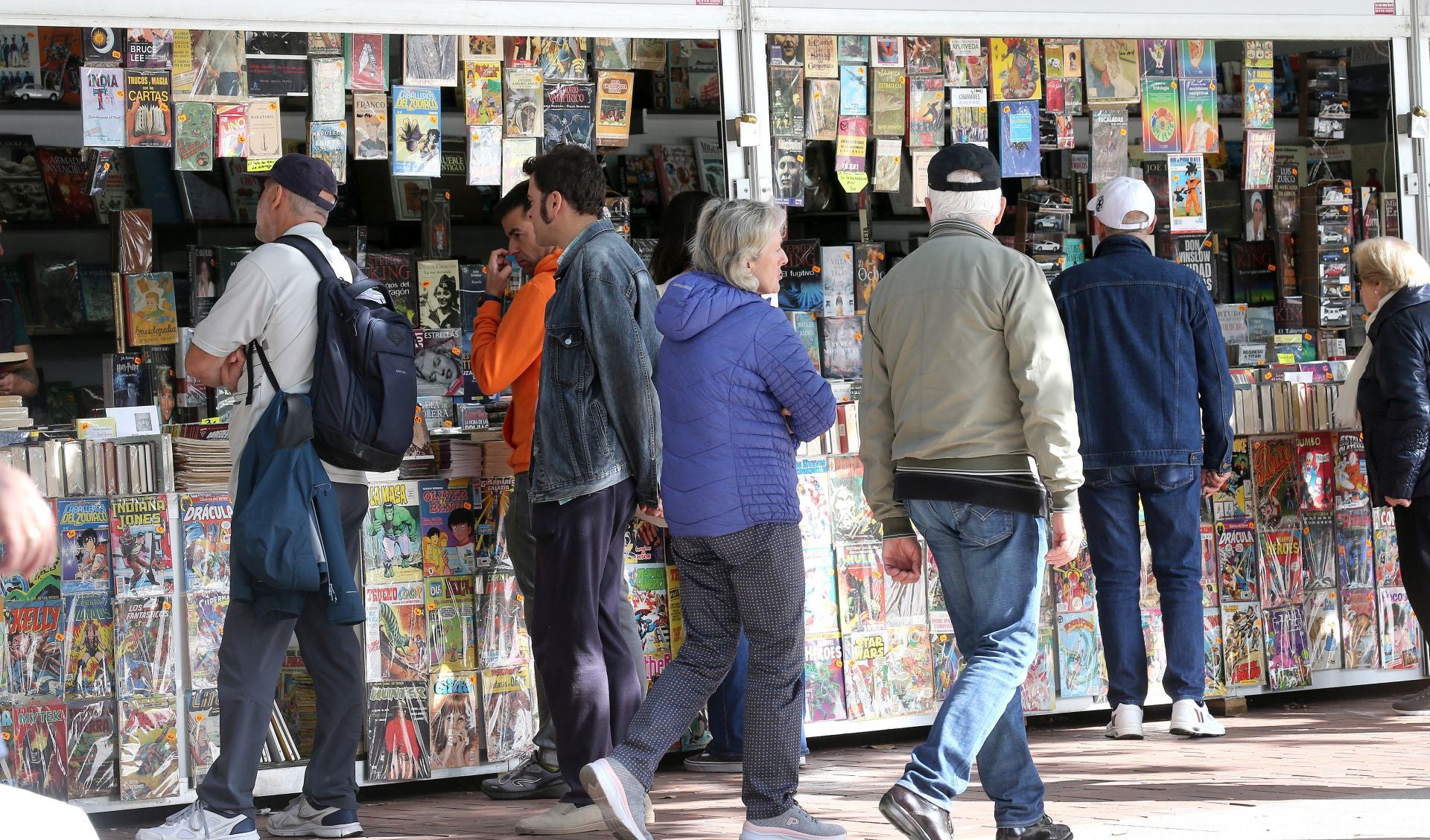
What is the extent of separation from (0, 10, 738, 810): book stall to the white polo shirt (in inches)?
24.2

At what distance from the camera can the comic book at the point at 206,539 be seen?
481 centimetres

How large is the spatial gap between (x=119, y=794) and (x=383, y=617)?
34.9 inches

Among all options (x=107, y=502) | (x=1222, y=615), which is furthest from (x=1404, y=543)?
(x=107, y=502)

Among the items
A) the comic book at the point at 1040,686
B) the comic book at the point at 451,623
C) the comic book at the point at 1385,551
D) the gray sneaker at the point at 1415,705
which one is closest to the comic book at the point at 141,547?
the comic book at the point at 451,623

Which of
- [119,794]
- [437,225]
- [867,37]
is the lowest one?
[119,794]

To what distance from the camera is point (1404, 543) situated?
222 inches

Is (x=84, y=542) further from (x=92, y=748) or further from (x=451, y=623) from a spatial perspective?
(x=451, y=623)

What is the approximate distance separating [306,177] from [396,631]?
1417 millimetres

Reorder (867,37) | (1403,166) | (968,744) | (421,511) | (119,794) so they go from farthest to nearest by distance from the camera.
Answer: (1403,166), (867,37), (421,511), (119,794), (968,744)

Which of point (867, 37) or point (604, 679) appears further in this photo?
point (867, 37)

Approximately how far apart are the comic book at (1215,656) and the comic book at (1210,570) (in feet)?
0.13

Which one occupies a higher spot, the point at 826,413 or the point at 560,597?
the point at 826,413

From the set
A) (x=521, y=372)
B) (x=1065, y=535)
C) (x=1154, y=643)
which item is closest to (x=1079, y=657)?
(x=1154, y=643)

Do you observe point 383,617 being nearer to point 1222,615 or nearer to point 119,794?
point 119,794
